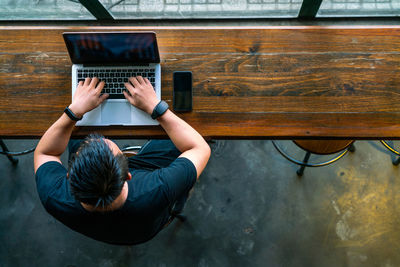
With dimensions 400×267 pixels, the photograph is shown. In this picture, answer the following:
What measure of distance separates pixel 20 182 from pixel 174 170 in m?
1.85

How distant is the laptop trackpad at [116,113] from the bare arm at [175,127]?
0.06 metres

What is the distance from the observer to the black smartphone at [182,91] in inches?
59.0

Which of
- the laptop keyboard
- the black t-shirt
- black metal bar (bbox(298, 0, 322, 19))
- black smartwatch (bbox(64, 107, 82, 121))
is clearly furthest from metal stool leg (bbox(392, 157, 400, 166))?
black smartwatch (bbox(64, 107, 82, 121))

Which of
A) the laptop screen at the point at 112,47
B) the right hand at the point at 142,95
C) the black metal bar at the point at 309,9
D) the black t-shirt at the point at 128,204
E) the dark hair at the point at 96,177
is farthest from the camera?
the black metal bar at the point at 309,9

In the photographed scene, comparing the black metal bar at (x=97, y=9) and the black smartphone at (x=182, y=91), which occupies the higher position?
the black metal bar at (x=97, y=9)

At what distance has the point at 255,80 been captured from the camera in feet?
5.05

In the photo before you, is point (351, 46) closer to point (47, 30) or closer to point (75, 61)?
point (75, 61)

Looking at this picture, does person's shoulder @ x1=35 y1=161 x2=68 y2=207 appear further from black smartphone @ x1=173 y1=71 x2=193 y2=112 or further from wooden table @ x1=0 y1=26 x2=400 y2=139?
black smartphone @ x1=173 y1=71 x2=193 y2=112

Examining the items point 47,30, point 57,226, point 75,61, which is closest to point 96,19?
point 47,30

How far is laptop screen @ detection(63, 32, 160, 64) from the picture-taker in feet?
4.36

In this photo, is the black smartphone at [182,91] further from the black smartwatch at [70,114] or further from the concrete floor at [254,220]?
the concrete floor at [254,220]

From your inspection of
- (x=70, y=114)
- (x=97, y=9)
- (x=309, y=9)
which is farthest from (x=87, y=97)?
(x=309, y=9)

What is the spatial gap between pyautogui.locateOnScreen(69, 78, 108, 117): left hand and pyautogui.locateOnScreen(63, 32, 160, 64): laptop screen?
0.12m

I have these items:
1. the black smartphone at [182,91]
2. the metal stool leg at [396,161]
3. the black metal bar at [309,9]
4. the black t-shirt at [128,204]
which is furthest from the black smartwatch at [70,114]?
the metal stool leg at [396,161]
